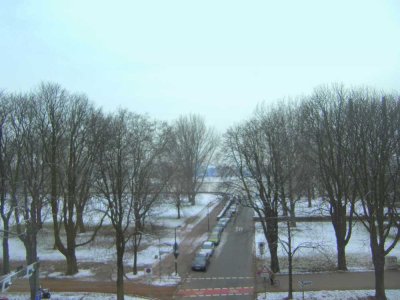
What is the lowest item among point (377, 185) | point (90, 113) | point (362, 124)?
point (377, 185)

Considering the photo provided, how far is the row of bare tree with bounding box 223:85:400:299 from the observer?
2597 centimetres

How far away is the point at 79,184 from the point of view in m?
36.4

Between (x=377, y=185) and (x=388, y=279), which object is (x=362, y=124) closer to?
(x=377, y=185)

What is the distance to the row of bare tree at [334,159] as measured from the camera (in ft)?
85.2

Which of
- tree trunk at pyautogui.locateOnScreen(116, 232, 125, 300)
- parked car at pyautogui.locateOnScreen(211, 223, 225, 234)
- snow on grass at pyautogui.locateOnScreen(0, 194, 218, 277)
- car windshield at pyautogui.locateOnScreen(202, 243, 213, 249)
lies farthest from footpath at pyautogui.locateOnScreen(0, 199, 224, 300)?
parked car at pyautogui.locateOnScreen(211, 223, 225, 234)

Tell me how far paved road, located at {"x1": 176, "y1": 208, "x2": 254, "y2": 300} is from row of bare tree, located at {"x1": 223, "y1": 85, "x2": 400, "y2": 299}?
299cm

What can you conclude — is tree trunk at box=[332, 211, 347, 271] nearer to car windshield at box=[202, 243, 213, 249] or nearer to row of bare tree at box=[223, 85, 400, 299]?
row of bare tree at box=[223, 85, 400, 299]

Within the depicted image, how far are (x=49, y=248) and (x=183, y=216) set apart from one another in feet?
72.8

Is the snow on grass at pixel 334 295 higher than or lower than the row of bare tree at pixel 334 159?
lower

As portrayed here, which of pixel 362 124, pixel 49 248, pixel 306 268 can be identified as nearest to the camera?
pixel 362 124

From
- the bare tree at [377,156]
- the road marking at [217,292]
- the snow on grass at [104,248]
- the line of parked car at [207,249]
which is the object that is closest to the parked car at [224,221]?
the line of parked car at [207,249]

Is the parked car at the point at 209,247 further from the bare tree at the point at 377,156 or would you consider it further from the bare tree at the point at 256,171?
the bare tree at the point at 377,156

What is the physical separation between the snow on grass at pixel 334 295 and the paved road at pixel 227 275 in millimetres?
1545

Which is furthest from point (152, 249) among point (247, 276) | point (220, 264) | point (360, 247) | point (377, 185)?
point (377, 185)
